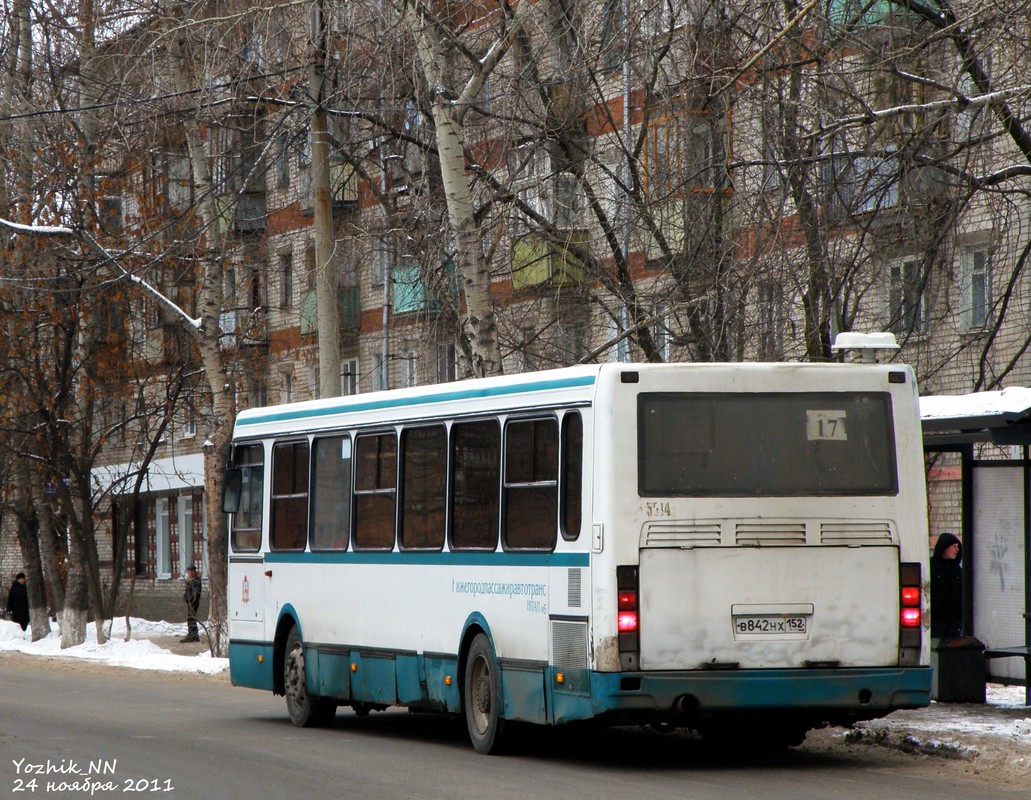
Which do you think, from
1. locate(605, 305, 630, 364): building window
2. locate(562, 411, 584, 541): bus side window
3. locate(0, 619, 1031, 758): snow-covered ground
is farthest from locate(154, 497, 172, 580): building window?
locate(562, 411, 584, 541): bus side window

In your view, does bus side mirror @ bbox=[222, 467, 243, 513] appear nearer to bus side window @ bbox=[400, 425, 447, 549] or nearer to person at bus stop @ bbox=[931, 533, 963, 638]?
bus side window @ bbox=[400, 425, 447, 549]

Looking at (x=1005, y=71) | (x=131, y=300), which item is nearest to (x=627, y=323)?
(x=1005, y=71)

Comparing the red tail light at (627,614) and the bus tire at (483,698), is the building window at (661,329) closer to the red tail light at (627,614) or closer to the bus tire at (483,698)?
the bus tire at (483,698)

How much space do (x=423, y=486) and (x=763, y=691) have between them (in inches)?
139

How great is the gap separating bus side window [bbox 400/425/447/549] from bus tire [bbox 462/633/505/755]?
39.2 inches

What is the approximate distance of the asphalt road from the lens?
34.9 feet

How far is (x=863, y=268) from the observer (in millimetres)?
16766

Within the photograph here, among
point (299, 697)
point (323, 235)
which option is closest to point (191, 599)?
point (323, 235)

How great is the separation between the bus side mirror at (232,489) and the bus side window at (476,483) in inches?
169

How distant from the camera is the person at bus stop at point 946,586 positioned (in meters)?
15.6

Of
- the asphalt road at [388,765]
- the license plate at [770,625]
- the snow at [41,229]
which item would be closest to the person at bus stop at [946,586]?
the asphalt road at [388,765]

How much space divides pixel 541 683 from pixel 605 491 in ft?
4.76

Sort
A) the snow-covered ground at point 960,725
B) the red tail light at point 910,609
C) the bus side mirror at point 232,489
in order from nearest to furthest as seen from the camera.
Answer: the red tail light at point 910,609, the snow-covered ground at point 960,725, the bus side mirror at point 232,489

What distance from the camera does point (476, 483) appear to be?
517 inches
